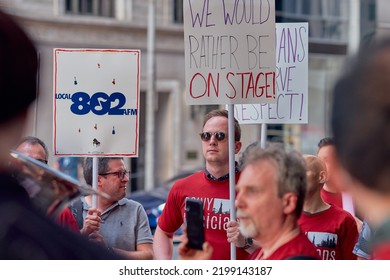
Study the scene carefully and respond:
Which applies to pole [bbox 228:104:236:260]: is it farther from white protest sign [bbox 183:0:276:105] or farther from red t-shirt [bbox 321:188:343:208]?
A: red t-shirt [bbox 321:188:343:208]

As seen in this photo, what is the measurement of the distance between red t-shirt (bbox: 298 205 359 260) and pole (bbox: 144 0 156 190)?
15.3 m

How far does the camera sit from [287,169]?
257cm

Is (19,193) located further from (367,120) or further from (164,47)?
(164,47)

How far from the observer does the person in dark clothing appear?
5.78ft

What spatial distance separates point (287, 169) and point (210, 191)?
5.62 ft

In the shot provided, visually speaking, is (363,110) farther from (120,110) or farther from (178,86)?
(178,86)

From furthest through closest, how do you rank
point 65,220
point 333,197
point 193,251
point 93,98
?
point 333,197, point 93,98, point 65,220, point 193,251

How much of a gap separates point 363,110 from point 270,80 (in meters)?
2.26

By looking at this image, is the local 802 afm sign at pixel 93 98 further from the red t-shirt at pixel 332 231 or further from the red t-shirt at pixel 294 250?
the red t-shirt at pixel 294 250

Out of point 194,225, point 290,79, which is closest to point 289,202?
point 194,225

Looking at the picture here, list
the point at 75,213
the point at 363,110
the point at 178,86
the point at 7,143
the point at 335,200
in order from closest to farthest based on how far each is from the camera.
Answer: the point at 363,110
the point at 7,143
the point at 75,213
the point at 335,200
the point at 178,86

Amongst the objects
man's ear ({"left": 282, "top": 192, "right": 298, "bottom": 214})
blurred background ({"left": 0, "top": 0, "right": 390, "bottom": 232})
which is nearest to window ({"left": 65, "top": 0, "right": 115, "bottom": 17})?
blurred background ({"left": 0, "top": 0, "right": 390, "bottom": 232})

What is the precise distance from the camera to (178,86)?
2000 cm
